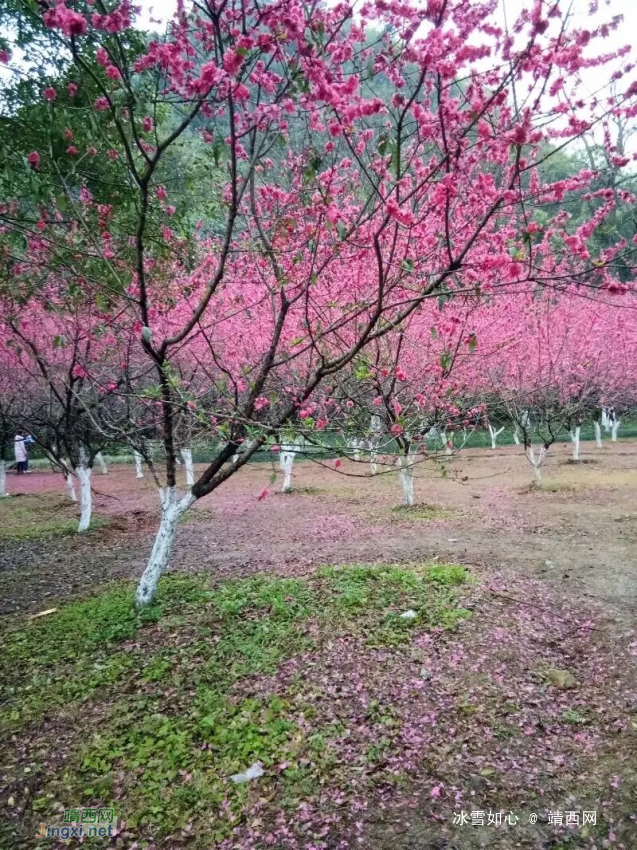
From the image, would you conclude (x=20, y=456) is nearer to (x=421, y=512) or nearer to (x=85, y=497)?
(x=85, y=497)

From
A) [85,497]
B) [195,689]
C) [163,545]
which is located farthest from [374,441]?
[85,497]

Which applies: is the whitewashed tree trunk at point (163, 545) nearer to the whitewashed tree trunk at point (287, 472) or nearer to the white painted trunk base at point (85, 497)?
the white painted trunk base at point (85, 497)

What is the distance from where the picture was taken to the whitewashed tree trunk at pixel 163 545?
545cm

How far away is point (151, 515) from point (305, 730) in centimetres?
984

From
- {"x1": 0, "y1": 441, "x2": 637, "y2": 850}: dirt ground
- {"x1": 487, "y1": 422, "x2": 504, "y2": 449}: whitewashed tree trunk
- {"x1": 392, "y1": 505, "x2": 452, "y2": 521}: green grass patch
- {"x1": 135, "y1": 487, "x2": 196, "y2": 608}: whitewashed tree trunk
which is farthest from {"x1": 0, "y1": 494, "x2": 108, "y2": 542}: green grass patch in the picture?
{"x1": 487, "y1": 422, "x2": 504, "y2": 449}: whitewashed tree trunk

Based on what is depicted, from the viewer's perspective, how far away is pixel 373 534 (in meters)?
9.84

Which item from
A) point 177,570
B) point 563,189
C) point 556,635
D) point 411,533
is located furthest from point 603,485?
point 563,189

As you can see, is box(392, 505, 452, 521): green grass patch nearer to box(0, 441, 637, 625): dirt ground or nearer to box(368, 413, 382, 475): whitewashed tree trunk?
box(0, 441, 637, 625): dirt ground

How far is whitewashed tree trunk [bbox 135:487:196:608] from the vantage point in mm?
5453

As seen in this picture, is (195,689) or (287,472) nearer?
(195,689)

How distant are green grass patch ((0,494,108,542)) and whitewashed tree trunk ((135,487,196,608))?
605 centimetres

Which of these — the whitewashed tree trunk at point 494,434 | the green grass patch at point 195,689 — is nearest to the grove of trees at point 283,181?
the green grass patch at point 195,689

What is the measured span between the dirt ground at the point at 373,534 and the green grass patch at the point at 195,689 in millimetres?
1395

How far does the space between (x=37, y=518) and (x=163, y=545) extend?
9.17m
